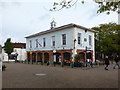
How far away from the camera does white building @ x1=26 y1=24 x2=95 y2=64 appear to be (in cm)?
2191

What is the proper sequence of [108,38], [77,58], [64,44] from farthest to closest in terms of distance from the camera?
[108,38] < [64,44] < [77,58]

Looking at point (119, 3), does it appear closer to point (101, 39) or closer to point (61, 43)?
point (61, 43)

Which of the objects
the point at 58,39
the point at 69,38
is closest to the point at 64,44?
the point at 69,38

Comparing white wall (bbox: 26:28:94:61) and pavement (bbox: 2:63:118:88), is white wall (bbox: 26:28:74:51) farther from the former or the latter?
pavement (bbox: 2:63:118:88)

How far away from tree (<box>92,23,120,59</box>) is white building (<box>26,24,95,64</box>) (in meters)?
11.3

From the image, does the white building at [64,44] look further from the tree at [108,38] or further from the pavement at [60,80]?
the tree at [108,38]

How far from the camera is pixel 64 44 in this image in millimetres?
23312

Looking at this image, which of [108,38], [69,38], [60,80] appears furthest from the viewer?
[108,38]

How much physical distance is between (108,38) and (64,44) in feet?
53.0

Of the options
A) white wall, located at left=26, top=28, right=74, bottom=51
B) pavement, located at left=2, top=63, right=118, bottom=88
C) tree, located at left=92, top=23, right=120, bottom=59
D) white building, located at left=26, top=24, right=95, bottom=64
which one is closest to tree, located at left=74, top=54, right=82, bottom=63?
white building, located at left=26, top=24, right=95, bottom=64

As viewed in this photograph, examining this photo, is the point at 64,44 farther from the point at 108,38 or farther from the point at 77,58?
the point at 108,38

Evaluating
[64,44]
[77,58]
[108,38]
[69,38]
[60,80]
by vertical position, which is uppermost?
[108,38]

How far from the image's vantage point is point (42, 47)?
92.9 ft

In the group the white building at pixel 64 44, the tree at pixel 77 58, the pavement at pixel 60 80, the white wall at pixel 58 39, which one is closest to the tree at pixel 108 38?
the white building at pixel 64 44
